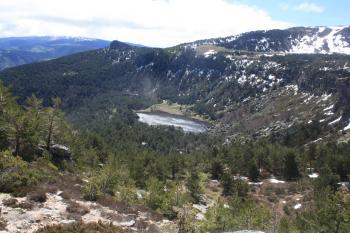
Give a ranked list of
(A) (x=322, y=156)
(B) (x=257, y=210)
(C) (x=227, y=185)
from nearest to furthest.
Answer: (B) (x=257, y=210) → (C) (x=227, y=185) → (A) (x=322, y=156)

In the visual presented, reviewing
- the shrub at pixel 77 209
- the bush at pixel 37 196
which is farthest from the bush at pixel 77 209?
the bush at pixel 37 196

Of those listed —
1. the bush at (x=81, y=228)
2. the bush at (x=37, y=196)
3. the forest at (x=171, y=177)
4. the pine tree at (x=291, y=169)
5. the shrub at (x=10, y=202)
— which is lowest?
the pine tree at (x=291, y=169)

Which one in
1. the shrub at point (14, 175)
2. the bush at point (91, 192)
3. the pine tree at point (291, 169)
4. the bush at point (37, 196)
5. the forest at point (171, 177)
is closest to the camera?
the bush at point (37, 196)

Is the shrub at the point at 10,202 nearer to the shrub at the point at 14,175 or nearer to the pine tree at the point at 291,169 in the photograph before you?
the shrub at the point at 14,175

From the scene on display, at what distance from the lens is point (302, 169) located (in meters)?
126

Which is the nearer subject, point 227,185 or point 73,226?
point 73,226

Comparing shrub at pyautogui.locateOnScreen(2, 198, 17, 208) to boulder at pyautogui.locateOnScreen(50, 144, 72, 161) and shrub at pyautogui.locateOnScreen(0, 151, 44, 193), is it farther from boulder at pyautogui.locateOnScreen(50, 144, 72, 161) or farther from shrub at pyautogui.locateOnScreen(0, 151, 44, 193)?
boulder at pyautogui.locateOnScreen(50, 144, 72, 161)

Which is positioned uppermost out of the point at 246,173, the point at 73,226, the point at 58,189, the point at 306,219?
the point at 73,226

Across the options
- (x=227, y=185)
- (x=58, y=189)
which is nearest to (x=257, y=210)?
(x=58, y=189)

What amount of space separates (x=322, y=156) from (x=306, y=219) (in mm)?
77579

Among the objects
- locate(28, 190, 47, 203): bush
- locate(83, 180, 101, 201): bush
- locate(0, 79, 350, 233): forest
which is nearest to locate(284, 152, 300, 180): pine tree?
locate(0, 79, 350, 233): forest

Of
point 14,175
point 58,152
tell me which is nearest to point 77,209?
point 14,175

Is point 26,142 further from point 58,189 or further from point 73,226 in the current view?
point 73,226

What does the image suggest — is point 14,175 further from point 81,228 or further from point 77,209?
point 81,228
